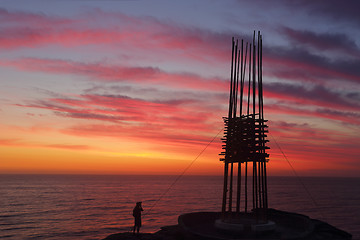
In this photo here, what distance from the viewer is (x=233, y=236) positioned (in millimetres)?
19125

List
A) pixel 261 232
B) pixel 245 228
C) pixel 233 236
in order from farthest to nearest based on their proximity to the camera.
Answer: pixel 245 228, pixel 261 232, pixel 233 236

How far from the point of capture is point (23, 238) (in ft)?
138

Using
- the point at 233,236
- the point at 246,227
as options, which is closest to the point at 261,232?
the point at 246,227

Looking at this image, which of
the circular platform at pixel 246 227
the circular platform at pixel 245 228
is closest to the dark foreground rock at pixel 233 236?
the circular platform at pixel 245 228

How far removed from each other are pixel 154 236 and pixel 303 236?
9.44 metres

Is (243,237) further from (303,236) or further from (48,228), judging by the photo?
(48,228)

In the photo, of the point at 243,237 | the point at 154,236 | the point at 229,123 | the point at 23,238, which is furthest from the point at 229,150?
the point at 23,238

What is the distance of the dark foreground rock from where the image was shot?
18828 mm

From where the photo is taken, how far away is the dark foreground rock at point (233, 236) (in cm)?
1883

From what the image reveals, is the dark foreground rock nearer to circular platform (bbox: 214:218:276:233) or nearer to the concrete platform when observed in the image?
the concrete platform

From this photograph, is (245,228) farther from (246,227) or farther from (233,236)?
(233,236)

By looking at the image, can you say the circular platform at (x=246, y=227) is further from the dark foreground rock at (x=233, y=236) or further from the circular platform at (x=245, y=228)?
the dark foreground rock at (x=233, y=236)

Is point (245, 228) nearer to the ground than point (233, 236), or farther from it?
farther from it

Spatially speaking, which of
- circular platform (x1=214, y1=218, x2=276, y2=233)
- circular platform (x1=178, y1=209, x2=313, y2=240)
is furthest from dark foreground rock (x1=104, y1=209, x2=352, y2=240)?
circular platform (x1=214, y1=218, x2=276, y2=233)
